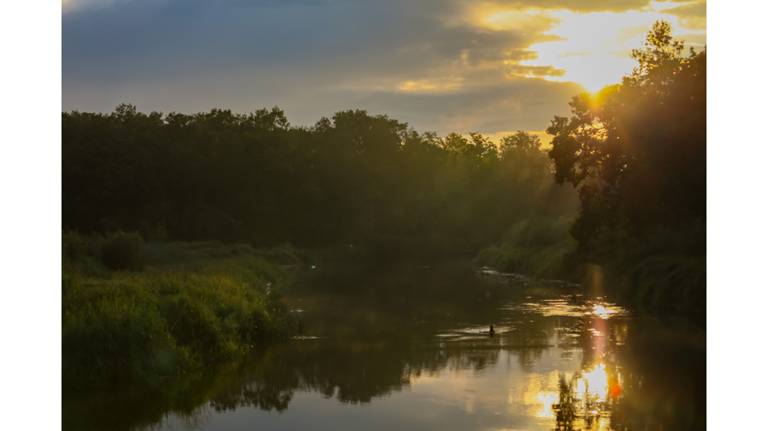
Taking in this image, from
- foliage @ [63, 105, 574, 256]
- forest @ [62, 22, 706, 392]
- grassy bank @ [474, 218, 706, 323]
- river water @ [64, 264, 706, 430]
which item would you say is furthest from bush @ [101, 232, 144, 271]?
foliage @ [63, 105, 574, 256]

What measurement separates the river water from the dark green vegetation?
3.02 m

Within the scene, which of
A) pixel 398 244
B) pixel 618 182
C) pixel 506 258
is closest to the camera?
pixel 618 182

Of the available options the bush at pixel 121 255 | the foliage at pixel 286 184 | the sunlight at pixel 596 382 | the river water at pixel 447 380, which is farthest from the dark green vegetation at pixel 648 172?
the foliage at pixel 286 184

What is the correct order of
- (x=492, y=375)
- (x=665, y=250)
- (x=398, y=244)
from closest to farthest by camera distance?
(x=492, y=375)
(x=665, y=250)
(x=398, y=244)

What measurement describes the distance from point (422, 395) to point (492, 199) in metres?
105

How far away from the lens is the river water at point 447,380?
2117cm

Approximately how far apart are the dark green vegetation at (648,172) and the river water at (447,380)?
9.92 feet

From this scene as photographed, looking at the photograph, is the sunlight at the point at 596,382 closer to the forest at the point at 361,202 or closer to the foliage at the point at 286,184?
the forest at the point at 361,202

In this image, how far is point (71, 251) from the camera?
41.2 m

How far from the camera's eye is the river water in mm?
21172

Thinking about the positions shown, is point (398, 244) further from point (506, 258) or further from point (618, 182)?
point (618, 182)

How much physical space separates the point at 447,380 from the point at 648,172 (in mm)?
23105
